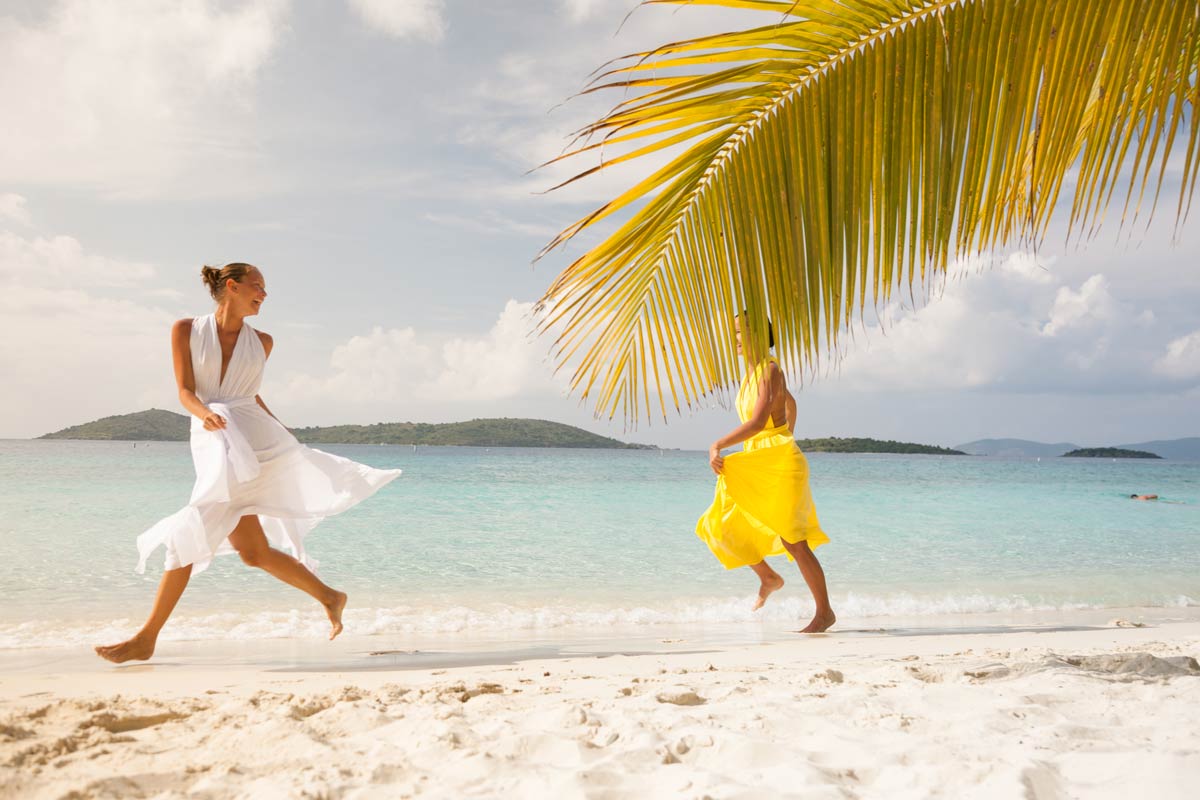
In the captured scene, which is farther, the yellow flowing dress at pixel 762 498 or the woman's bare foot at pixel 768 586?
the woman's bare foot at pixel 768 586

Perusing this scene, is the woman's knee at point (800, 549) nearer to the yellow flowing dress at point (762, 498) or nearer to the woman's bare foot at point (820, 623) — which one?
the yellow flowing dress at point (762, 498)

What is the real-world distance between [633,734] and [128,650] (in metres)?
2.67

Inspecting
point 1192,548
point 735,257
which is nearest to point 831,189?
point 735,257

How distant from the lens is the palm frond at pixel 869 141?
209 centimetres

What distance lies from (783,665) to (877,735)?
152 centimetres

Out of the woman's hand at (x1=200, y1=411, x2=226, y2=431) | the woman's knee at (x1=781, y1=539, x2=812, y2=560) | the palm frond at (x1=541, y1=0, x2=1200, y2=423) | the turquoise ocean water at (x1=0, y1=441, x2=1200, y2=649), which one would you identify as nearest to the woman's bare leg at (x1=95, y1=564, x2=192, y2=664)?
the woman's hand at (x1=200, y1=411, x2=226, y2=431)

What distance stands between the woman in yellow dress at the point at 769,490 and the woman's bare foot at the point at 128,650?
9.81ft

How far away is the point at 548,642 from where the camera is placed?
15.3 feet

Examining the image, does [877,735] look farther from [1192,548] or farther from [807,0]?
[1192,548]

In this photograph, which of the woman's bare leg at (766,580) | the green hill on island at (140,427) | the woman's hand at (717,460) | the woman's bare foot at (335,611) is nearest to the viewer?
the woman's bare foot at (335,611)

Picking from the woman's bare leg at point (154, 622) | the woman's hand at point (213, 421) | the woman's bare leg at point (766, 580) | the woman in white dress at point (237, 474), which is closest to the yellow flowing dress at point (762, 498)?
the woman's bare leg at point (766, 580)

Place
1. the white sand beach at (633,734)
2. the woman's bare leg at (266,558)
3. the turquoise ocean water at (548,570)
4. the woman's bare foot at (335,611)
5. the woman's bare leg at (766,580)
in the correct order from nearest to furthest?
the white sand beach at (633,734)
the woman's bare leg at (266,558)
the woman's bare foot at (335,611)
the woman's bare leg at (766,580)
the turquoise ocean water at (548,570)

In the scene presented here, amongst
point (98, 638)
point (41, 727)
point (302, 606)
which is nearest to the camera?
point (41, 727)

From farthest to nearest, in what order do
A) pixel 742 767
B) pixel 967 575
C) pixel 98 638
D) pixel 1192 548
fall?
pixel 1192 548 → pixel 967 575 → pixel 98 638 → pixel 742 767
